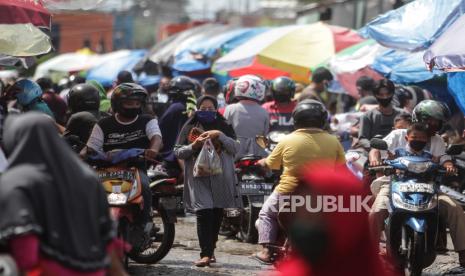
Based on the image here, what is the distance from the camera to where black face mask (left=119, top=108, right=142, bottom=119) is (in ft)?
30.9

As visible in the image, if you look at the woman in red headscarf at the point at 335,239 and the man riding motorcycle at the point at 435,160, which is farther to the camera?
the man riding motorcycle at the point at 435,160

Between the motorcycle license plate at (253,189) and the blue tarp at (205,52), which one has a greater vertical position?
the motorcycle license plate at (253,189)

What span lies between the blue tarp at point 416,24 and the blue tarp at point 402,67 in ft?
2.16

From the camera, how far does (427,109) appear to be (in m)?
10.1

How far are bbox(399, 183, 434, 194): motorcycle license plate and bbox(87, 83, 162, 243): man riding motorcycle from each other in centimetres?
219

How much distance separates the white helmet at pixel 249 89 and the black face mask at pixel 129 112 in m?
3.00

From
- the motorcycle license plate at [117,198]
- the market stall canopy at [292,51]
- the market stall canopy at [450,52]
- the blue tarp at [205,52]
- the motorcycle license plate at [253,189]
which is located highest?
the market stall canopy at [450,52]

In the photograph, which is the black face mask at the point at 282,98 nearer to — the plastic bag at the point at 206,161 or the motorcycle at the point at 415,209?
the plastic bag at the point at 206,161

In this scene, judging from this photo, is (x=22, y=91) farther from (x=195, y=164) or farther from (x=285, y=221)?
(x=285, y=221)

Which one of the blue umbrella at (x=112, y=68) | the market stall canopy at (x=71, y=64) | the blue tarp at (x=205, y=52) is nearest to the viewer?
the blue tarp at (x=205, y=52)

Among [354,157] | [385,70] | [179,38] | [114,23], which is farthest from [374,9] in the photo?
[114,23]

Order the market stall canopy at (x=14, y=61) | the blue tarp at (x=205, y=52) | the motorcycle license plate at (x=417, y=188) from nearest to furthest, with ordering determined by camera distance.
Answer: the motorcycle license plate at (x=417, y=188) → the market stall canopy at (x=14, y=61) → the blue tarp at (x=205, y=52)

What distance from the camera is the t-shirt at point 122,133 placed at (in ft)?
30.8

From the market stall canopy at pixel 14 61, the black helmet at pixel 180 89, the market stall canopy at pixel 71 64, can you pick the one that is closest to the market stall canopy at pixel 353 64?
the black helmet at pixel 180 89
